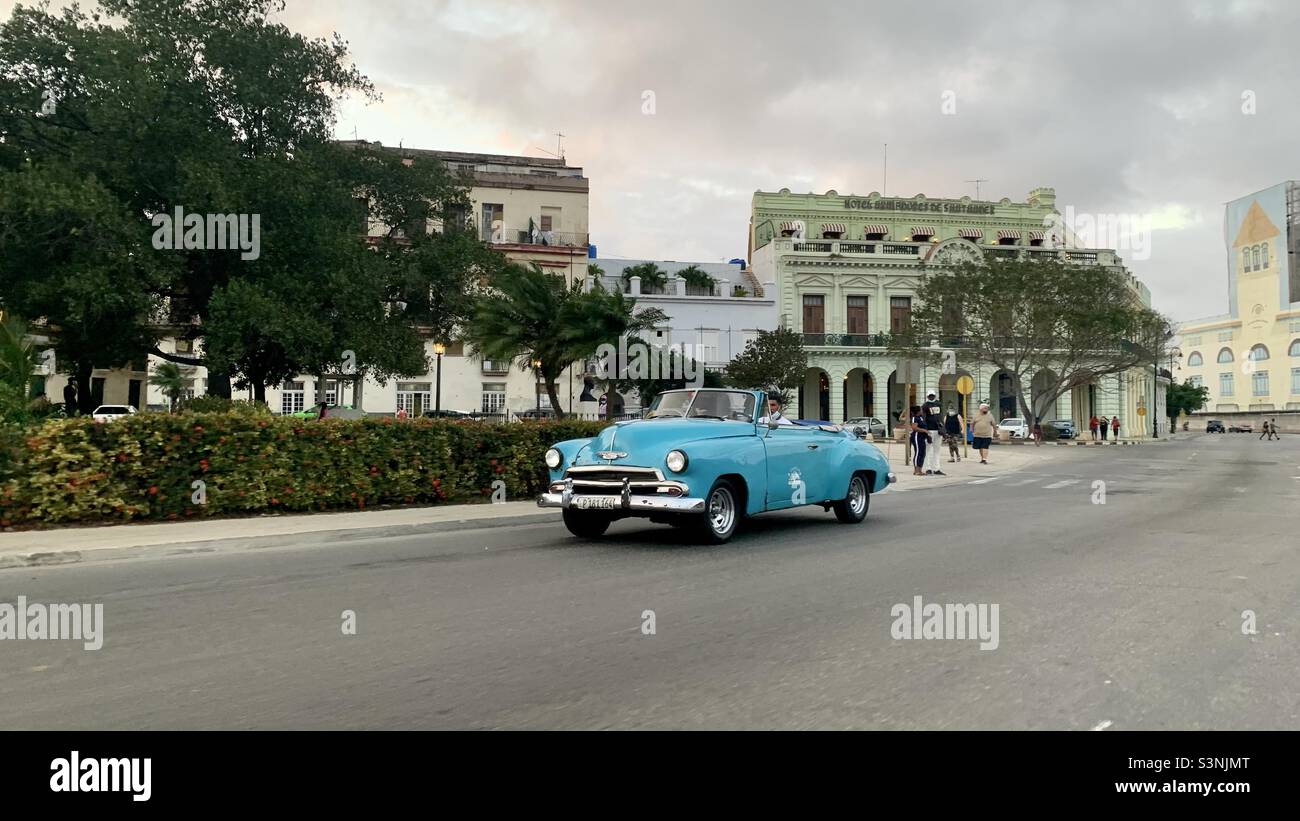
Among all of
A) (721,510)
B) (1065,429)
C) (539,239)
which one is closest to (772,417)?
(721,510)

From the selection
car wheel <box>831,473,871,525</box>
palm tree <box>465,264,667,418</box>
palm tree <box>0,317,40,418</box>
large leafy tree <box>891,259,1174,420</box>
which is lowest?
car wheel <box>831,473,871,525</box>

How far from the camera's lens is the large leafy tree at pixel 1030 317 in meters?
46.3

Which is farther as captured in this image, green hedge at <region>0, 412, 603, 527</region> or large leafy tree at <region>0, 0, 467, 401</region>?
large leafy tree at <region>0, 0, 467, 401</region>

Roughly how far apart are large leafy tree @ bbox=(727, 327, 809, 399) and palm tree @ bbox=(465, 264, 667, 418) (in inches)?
904

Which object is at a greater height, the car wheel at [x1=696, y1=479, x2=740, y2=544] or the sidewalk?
the car wheel at [x1=696, y1=479, x2=740, y2=544]

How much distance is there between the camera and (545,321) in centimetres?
1925

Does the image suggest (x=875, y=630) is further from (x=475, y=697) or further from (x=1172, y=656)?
(x=475, y=697)

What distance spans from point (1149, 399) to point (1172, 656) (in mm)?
86919

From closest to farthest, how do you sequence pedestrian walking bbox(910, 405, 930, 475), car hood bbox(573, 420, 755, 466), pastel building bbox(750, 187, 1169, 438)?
car hood bbox(573, 420, 755, 466)
pedestrian walking bbox(910, 405, 930, 475)
pastel building bbox(750, 187, 1169, 438)

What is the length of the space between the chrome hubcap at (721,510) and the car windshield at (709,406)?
105 cm

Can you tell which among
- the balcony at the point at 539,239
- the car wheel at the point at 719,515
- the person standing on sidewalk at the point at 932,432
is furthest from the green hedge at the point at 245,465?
the balcony at the point at 539,239

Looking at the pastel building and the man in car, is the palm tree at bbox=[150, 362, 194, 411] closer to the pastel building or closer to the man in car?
the man in car

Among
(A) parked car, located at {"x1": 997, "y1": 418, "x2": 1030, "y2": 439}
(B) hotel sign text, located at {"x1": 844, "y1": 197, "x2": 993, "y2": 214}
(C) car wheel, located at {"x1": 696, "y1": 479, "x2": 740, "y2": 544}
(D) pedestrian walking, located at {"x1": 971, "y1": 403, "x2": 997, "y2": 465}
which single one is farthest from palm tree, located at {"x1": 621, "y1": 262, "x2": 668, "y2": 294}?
(C) car wheel, located at {"x1": 696, "y1": 479, "x2": 740, "y2": 544}

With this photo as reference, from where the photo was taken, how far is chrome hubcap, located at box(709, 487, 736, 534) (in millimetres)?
9260
